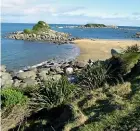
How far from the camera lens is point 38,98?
1333 cm

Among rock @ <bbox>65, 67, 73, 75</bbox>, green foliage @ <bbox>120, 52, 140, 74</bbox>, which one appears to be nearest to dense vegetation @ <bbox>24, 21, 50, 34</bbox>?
rock @ <bbox>65, 67, 73, 75</bbox>

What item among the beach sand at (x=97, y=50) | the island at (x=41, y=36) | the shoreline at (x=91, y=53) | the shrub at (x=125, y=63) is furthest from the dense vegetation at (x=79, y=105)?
the island at (x=41, y=36)

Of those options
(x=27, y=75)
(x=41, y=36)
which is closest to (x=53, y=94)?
(x=27, y=75)

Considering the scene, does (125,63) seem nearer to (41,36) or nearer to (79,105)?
(79,105)

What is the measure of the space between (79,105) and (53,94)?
1552 mm

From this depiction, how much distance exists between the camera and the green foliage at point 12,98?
13.6m

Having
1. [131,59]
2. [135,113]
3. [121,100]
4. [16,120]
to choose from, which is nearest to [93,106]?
[121,100]

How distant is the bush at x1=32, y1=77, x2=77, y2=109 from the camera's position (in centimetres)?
1310

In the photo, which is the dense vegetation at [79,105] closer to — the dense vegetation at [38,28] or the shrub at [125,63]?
the shrub at [125,63]

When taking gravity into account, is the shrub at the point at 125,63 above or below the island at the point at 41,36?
above

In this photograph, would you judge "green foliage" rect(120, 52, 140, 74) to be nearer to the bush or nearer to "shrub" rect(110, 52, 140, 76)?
"shrub" rect(110, 52, 140, 76)

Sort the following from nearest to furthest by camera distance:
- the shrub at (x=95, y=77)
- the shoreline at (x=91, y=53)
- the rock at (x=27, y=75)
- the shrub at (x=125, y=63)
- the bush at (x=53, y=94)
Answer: the bush at (x=53, y=94) < the shrub at (x=95, y=77) < the shrub at (x=125, y=63) < the rock at (x=27, y=75) < the shoreline at (x=91, y=53)

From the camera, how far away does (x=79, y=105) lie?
40.0ft

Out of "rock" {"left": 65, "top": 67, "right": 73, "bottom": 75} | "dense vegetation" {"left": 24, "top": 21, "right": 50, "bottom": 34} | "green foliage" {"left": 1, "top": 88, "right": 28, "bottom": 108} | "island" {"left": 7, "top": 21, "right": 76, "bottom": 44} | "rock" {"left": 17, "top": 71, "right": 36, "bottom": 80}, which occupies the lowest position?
"island" {"left": 7, "top": 21, "right": 76, "bottom": 44}
